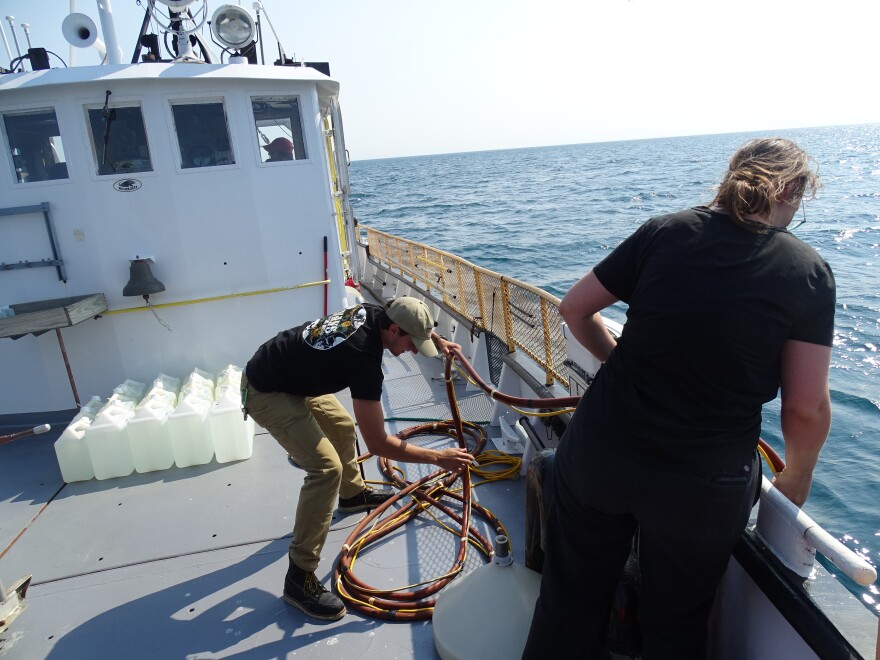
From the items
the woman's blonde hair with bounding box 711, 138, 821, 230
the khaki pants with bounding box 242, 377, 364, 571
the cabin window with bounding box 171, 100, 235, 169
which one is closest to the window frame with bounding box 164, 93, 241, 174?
the cabin window with bounding box 171, 100, 235, 169

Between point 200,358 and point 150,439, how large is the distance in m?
1.43

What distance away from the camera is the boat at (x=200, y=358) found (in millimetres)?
3100

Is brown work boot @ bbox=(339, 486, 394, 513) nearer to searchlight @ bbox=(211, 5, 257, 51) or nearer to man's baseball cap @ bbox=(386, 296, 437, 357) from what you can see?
man's baseball cap @ bbox=(386, 296, 437, 357)

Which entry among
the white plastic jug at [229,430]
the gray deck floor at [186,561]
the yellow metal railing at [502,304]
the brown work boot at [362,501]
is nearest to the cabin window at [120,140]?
the white plastic jug at [229,430]

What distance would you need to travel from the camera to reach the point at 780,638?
196 cm

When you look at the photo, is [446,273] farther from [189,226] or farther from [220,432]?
[220,432]

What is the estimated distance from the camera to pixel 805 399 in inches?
66.8

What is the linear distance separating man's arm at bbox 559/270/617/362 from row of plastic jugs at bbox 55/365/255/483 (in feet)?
11.0

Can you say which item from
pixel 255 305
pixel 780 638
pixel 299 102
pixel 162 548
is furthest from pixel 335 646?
pixel 299 102

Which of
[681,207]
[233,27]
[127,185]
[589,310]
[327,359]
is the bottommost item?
[681,207]

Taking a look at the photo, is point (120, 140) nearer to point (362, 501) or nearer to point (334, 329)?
point (334, 329)

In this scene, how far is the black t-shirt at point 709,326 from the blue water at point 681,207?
310 mm

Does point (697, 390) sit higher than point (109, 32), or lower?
lower

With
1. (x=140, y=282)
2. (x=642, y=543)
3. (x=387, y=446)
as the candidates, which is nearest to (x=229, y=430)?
(x=140, y=282)
